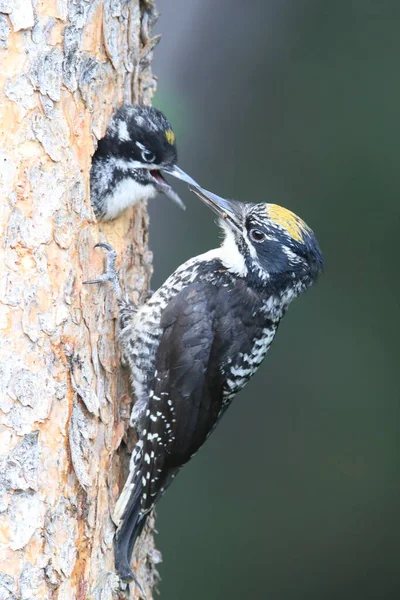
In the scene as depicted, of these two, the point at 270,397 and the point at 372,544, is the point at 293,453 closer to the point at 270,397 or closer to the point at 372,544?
the point at 270,397

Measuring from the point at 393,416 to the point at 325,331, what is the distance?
53cm

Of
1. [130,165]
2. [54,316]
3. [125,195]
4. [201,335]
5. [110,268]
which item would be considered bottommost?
[201,335]

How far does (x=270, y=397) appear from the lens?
13.7 ft

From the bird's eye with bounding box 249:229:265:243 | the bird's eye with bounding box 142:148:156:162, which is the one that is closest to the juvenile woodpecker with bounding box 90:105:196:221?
the bird's eye with bounding box 142:148:156:162

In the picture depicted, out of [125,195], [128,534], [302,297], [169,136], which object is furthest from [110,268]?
[302,297]

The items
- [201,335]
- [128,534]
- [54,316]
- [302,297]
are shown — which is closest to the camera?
[54,316]

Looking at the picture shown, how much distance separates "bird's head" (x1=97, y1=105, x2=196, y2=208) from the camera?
8.57 feet

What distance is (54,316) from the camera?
223 centimetres

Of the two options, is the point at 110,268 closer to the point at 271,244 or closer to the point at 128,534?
the point at 271,244

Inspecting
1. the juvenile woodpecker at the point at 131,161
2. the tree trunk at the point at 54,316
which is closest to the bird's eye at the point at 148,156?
the juvenile woodpecker at the point at 131,161

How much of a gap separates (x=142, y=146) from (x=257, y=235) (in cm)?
47

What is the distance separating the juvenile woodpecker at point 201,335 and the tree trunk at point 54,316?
0.31ft

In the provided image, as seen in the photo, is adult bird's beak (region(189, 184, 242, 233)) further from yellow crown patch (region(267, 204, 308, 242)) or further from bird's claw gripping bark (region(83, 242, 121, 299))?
bird's claw gripping bark (region(83, 242, 121, 299))

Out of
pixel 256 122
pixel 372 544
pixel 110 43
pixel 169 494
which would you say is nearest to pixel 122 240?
pixel 110 43
